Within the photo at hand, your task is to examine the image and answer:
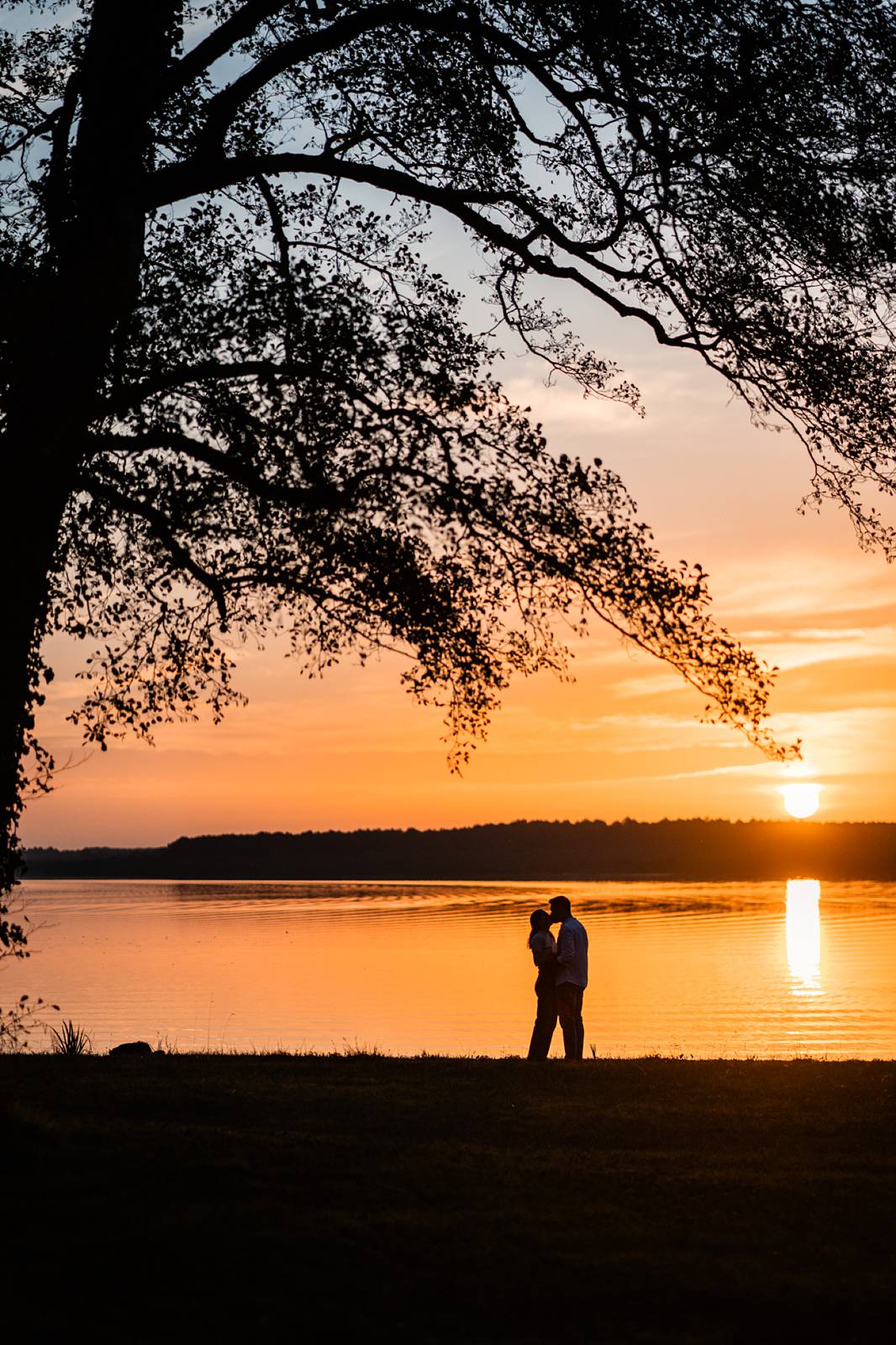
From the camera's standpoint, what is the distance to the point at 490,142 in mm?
12953

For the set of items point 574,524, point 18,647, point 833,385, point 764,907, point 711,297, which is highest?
point 711,297

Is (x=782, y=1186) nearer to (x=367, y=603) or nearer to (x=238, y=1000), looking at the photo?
(x=367, y=603)

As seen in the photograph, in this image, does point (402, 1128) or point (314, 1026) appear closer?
point (402, 1128)

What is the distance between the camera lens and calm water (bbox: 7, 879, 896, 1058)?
110 ft

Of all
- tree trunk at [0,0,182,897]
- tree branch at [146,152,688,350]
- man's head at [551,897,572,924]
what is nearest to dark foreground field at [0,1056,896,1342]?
tree trunk at [0,0,182,897]

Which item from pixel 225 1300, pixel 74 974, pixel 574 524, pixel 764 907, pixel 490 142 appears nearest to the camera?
pixel 225 1300

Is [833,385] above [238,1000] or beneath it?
above

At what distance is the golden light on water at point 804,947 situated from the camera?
166ft

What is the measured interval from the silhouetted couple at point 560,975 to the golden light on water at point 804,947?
32.1 metres

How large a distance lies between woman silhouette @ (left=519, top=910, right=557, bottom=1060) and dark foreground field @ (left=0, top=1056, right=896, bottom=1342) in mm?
4628

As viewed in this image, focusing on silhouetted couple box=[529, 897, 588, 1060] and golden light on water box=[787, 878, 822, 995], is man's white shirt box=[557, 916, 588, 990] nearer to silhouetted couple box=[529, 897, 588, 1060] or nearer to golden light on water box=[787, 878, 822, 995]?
silhouetted couple box=[529, 897, 588, 1060]

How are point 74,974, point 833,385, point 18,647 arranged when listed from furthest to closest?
point 74,974 → point 833,385 → point 18,647

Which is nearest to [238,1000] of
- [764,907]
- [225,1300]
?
[225,1300]

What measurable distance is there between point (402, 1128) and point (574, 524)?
16.7ft
